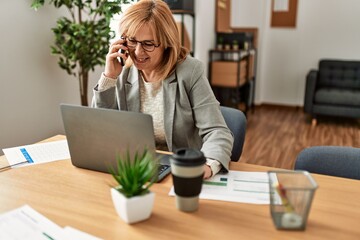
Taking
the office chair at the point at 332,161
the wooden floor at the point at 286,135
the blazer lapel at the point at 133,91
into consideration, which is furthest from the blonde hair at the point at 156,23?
the wooden floor at the point at 286,135

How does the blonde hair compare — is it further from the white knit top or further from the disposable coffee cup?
the disposable coffee cup

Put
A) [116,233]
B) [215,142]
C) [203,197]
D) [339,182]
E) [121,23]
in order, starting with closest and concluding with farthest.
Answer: [116,233] < [203,197] < [339,182] < [215,142] < [121,23]

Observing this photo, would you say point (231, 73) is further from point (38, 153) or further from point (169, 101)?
point (38, 153)

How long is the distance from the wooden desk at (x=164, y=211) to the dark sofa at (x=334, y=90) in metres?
3.47

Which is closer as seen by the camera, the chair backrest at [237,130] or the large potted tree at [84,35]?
the chair backrest at [237,130]

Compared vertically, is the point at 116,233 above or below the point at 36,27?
below

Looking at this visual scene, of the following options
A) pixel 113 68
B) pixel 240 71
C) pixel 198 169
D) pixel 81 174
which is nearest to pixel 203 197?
pixel 198 169

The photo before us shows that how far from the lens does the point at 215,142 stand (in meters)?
1.20

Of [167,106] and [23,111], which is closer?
[167,106]

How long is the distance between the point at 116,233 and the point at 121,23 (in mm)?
813

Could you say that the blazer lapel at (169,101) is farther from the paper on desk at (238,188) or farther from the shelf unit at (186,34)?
the shelf unit at (186,34)

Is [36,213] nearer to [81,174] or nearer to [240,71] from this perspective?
[81,174]

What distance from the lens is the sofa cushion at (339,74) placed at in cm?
462

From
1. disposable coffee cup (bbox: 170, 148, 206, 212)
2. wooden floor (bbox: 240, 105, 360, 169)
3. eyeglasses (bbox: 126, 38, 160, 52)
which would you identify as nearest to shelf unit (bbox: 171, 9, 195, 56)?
wooden floor (bbox: 240, 105, 360, 169)
